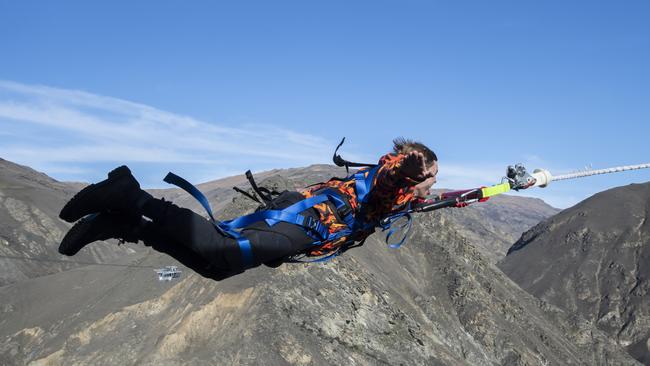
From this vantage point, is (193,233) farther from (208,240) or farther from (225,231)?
(225,231)

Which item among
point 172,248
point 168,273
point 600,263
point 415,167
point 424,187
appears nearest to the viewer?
point 415,167

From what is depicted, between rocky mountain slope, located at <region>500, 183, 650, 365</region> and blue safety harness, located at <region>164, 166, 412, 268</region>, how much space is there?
63784 mm

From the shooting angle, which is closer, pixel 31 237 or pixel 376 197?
pixel 376 197

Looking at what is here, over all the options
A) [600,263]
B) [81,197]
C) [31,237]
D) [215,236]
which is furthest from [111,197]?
[600,263]

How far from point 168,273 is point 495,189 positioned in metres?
25.1

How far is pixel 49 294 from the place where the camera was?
124ft

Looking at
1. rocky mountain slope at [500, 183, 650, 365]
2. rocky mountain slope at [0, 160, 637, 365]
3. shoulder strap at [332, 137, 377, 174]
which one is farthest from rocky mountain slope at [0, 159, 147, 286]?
shoulder strap at [332, 137, 377, 174]

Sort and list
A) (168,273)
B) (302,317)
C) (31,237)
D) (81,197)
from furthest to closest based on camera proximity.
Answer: (31,237) < (168,273) < (302,317) < (81,197)

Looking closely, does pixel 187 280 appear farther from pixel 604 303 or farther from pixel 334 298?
pixel 604 303

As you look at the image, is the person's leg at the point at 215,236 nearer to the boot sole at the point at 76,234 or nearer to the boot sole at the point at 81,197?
the boot sole at the point at 81,197

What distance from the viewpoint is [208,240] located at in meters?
5.68

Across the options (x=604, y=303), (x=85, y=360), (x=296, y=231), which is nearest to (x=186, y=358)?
(x=85, y=360)

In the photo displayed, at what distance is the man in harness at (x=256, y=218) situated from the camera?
18.2ft

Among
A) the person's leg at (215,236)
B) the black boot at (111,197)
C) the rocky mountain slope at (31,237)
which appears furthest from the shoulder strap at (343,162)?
the rocky mountain slope at (31,237)
